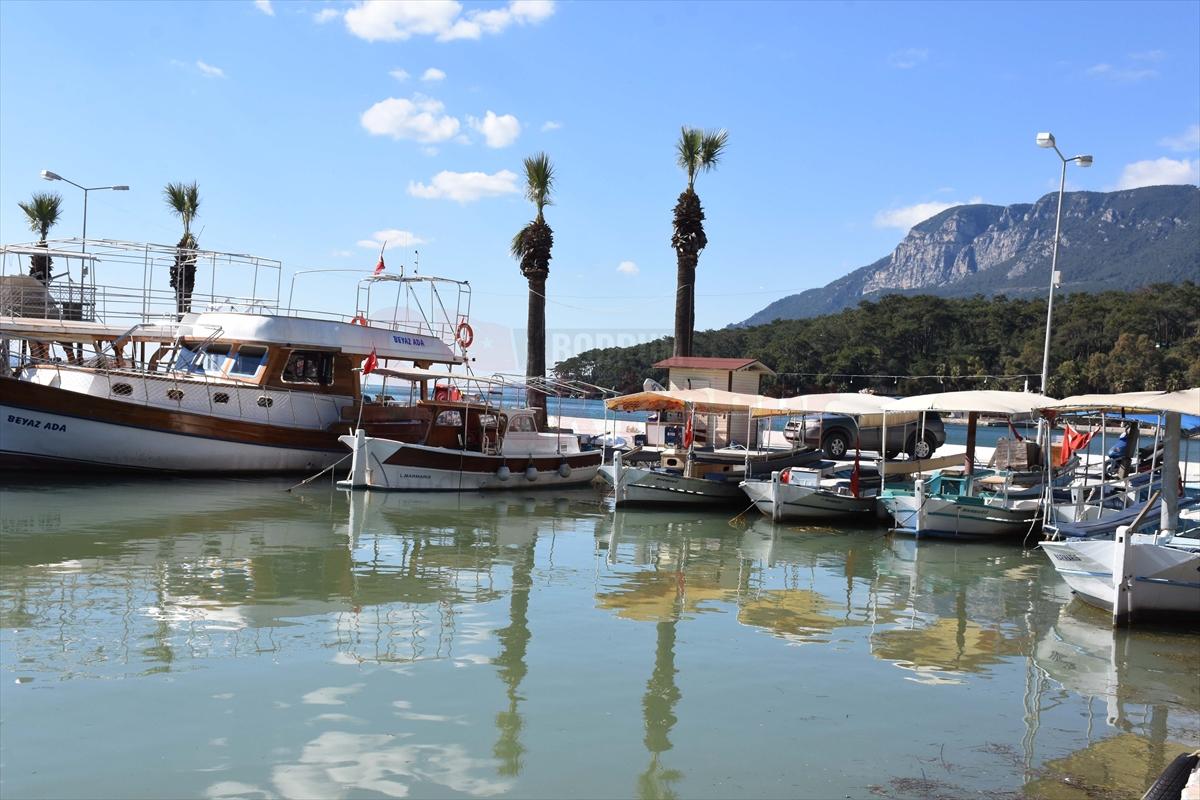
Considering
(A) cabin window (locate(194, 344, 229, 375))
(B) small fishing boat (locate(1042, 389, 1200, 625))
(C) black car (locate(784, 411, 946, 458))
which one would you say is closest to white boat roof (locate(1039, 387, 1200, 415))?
(B) small fishing boat (locate(1042, 389, 1200, 625))

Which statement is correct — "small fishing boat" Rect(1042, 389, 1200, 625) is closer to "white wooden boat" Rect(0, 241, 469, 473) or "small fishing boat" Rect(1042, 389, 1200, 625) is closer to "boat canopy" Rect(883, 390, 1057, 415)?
"boat canopy" Rect(883, 390, 1057, 415)

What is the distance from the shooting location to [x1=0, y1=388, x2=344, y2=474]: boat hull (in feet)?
80.9

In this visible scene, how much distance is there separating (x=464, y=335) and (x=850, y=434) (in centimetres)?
1370

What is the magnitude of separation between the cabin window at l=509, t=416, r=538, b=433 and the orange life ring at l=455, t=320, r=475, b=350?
422cm

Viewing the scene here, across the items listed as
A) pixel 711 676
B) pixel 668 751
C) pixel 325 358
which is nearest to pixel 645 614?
pixel 711 676

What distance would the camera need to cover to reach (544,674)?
33.1 ft

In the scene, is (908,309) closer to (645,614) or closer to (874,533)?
(874,533)

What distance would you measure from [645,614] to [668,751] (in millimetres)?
5110

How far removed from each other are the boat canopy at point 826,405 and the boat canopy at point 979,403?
85cm

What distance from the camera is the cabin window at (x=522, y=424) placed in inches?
1159

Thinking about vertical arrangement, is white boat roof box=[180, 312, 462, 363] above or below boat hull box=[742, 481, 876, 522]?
above

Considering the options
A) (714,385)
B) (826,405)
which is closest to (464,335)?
(714,385)

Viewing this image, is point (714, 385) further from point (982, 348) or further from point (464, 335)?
point (982, 348)

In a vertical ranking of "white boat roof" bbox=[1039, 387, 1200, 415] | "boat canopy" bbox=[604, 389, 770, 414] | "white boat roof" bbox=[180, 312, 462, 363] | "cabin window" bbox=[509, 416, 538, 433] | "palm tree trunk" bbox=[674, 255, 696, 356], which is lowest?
"cabin window" bbox=[509, 416, 538, 433]
